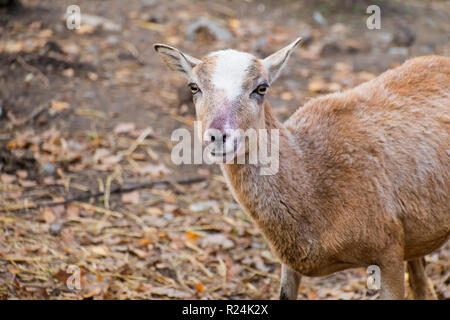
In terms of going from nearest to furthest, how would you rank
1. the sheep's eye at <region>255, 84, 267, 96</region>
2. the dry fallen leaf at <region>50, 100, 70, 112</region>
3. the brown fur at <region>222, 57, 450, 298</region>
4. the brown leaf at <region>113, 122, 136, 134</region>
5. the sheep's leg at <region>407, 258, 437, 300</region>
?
the sheep's eye at <region>255, 84, 267, 96</region> → the brown fur at <region>222, 57, 450, 298</region> → the sheep's leg at <region>407, 258, 437, 300</region> → the brown leaf at <region>113, 122, 136, 134</region> → the dry fallen leaf at <region>50, 100, 70, 112</region>

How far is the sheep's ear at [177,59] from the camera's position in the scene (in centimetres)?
463

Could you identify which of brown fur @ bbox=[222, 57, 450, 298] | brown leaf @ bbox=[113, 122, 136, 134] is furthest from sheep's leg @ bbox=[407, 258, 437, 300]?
brown leaf @ bbox=[113, 122, 136, 134]

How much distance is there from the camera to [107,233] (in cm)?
617

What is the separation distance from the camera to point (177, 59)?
15.4 feet

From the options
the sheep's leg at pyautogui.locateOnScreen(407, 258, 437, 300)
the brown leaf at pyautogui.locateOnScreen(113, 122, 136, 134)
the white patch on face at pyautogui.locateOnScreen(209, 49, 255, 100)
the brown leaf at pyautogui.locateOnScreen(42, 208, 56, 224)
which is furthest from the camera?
the brown leaf at pyautogui.locateOnScreen(113, 122, 136, 134)

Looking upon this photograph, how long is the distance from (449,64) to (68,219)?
4.28m

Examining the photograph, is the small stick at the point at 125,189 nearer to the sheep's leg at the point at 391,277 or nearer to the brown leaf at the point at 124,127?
the brown leaf at the point at 124,127

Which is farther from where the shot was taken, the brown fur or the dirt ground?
the dirt ground

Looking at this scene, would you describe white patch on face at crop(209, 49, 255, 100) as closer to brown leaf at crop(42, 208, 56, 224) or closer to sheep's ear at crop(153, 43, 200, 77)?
sheep's ear at crop(153, 43, 200, 77)

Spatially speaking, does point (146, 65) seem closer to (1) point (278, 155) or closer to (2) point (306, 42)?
(2) point (306, 42)

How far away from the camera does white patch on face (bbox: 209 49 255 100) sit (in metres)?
4.16

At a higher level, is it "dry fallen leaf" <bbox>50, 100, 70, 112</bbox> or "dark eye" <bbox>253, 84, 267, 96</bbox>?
"dry fallen leaf" <bbox>50, 100, 70, 112</bbox>

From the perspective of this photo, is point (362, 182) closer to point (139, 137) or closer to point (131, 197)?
point (131, 197)
